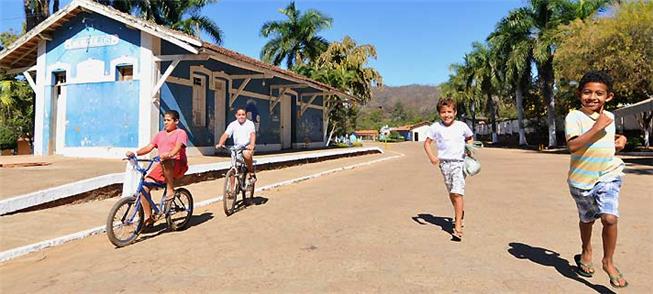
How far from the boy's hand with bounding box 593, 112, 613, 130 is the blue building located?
1118 centimetres

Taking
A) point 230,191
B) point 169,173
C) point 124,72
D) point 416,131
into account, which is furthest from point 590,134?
point 416,131

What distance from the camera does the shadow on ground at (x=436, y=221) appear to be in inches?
245

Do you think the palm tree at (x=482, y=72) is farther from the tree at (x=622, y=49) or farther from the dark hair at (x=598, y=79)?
the dark hair at (x=598, y=79)

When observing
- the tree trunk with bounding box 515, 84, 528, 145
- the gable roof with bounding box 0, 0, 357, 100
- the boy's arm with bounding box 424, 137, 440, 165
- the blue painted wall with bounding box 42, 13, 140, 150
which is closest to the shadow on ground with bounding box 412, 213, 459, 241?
the boy's arm with bounding box 424, 137, 440, 165

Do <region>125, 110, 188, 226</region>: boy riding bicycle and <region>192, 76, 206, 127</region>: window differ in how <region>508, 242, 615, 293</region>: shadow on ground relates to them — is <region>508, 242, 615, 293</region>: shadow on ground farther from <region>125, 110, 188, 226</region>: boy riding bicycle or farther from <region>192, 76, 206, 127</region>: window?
<region>192, 76, 206, 127</region>: window

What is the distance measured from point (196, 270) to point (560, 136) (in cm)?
4344

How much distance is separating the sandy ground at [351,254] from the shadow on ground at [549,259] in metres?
0.02

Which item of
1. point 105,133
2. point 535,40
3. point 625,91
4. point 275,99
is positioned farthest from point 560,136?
point 105,133

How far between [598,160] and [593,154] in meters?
0.06

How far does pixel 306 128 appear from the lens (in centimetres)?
2623

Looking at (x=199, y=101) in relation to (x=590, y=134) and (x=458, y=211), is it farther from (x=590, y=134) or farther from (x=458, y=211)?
(x=590, y=134)

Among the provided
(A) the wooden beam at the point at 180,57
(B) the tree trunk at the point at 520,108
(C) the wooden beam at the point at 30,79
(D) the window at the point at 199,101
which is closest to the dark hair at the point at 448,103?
(A) the wooden beam at the point at 180,57

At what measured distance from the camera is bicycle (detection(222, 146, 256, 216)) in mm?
7453

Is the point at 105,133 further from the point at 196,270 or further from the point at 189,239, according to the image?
the point at 196,270
